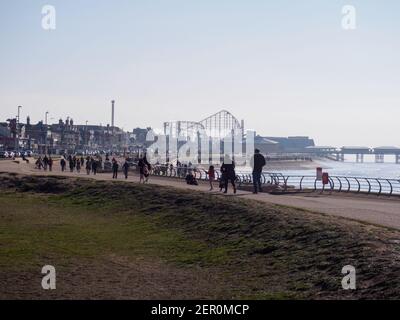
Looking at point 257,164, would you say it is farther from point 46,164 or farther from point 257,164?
point 46,164

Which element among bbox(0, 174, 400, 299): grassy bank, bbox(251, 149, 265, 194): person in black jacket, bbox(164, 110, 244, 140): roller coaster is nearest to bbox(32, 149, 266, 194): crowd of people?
bbox(251, 149, 265, 194): person in black jacket

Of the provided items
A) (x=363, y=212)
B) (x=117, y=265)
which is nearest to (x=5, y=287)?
(x=117, y=265)

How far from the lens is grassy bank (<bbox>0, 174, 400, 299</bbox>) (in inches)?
405

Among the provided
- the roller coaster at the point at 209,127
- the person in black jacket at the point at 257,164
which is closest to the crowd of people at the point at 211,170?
the person in black jacket at the point at 257,164

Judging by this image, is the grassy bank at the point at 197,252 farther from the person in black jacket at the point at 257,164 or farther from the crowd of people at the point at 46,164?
the crowd of people at the point at 46,164

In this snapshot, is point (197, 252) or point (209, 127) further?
point (209, 127)

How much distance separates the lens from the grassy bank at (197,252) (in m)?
10.3

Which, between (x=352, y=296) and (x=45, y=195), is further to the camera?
(x=45, y=195)

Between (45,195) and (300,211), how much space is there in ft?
54.3

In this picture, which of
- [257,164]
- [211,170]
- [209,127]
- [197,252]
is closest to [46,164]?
[211,170]

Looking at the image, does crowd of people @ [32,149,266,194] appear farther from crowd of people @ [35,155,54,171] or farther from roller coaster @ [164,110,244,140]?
roller coaster @ [164,110,244,140]

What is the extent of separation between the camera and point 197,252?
1417cm
